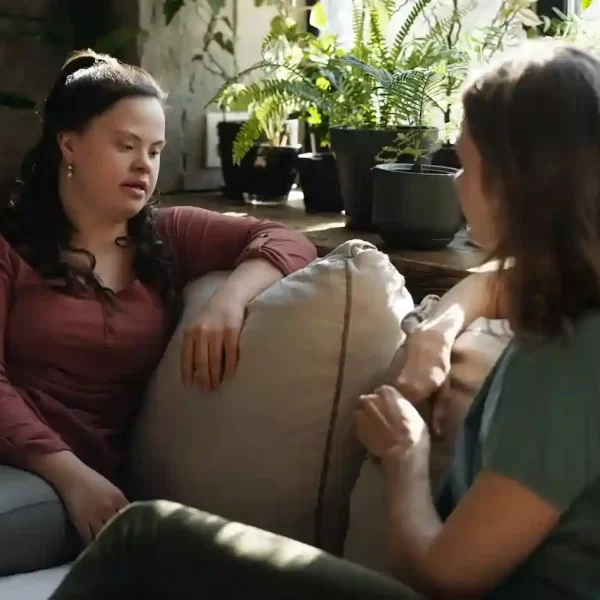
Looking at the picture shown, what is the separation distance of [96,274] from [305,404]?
1.51 feet

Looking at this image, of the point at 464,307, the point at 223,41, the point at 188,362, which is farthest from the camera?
the point at 223,41

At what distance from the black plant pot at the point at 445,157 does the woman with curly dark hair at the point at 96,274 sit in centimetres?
34

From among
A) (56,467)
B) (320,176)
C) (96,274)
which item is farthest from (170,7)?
(56,467)

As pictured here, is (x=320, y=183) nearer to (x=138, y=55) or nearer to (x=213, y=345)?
(x=138, y=55)

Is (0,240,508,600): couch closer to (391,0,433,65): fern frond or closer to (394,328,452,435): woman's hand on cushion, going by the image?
(394,328,452,435): woman's hand on cushion

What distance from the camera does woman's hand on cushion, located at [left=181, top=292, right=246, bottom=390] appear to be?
4.39 ft

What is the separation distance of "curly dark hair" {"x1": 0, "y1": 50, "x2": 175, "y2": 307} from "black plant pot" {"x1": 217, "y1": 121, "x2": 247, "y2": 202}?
0.56 metres

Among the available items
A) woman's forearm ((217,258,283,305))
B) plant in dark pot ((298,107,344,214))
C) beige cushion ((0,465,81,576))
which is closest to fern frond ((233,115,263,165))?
plant in dark pot ((298,107,344,214))

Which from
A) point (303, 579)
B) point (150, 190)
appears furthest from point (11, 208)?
point (303, 579)

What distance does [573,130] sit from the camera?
2.76ft

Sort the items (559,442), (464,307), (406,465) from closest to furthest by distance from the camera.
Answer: (559,442) → (406,465) → (464,307)

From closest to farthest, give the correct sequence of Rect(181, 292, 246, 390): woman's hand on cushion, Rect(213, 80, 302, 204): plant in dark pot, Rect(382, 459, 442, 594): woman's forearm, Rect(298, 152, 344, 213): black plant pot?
Rect(382, 459, 442, 594): woman's forearm → Rect(181, 292, 246, 390): woman's hand on cushion → Rect(298, 152, 344, 213): black plant pot → Rect(213, 80, 302, 204): plant in dark pot

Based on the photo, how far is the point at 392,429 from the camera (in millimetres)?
1126

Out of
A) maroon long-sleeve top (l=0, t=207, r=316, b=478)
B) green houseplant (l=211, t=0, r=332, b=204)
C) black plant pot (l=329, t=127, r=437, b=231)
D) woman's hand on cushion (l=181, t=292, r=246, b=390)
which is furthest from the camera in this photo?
green houseplant (l=211, t=0, r=332, b=204)
